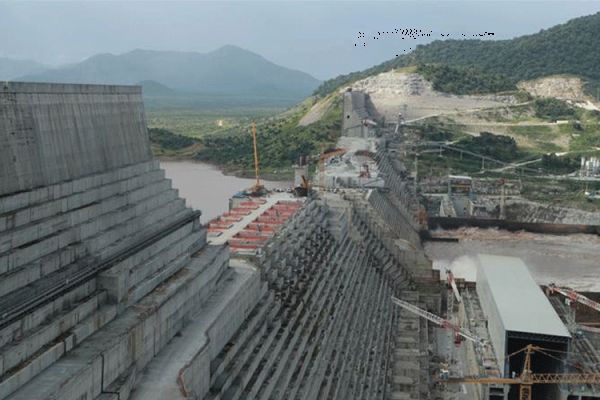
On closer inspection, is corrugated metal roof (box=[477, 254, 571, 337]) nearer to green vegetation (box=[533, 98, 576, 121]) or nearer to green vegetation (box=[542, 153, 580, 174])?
green vegetation (box=[542, 153, 580, 174])

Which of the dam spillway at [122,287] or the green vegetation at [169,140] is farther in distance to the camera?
the green vegetation at [169,140]

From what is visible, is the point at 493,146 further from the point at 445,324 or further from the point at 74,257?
the point at 74,257

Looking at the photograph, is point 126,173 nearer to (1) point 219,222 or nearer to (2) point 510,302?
(1) point 219,222

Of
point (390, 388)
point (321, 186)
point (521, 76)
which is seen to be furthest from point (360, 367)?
point (521, 76)

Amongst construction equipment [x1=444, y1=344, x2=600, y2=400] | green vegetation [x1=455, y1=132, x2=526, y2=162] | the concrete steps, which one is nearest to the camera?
the concrete steps

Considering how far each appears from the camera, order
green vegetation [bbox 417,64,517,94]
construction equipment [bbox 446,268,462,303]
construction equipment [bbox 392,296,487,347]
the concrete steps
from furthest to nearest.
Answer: green vegetation [bbox 417,64,517,94] → construction equipment [bbox 446,268,462,303] → construction equipment [bbox 392,296,487,347] → the concrete steps

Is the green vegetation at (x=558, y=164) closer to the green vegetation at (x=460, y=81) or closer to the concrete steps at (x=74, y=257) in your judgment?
the green vegetation at (x=460, y=81)

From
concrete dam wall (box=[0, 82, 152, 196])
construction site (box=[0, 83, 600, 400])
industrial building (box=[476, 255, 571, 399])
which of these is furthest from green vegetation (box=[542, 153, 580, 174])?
concrete dam wall (box=[0, 82, 152, 196])

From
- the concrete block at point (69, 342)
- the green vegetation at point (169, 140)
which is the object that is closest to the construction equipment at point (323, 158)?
the concrete block at point (69, 342)
